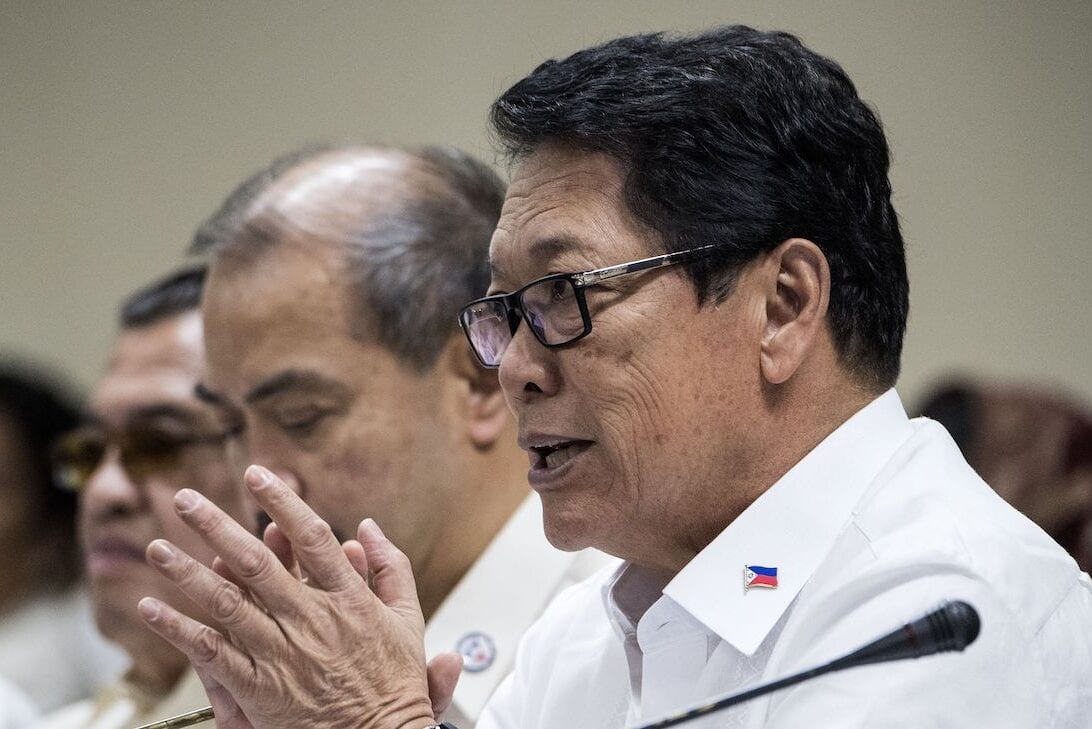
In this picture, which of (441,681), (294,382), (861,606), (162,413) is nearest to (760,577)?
(861,606)

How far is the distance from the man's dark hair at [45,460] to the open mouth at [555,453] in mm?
3091

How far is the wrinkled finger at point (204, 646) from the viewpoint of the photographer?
159 cm

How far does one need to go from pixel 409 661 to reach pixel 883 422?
0.60 m

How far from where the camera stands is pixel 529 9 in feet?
15.0

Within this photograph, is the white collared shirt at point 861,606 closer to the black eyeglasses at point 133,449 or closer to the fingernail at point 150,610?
the fingernail at point 150,610

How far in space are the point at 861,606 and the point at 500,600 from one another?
3.65 feet

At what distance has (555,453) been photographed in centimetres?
181

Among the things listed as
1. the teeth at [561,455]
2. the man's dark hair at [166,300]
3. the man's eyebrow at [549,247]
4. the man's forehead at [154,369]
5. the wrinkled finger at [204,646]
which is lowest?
the man's forehead at [154,369]

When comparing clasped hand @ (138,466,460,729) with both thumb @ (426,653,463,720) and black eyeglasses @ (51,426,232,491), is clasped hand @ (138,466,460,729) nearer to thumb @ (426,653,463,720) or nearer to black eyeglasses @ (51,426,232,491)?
thumb @ (426,653,463,720)

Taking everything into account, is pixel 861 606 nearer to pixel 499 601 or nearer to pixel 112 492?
pixel 499 601

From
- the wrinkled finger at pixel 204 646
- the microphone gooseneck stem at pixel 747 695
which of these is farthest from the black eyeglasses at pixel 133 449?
the microphone gooseneck stem at pixel 747 695

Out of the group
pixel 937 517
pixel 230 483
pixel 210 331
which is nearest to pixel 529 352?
pixel 937 517

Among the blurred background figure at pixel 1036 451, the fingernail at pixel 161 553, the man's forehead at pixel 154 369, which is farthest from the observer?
the man's forehead at pixel 154 369

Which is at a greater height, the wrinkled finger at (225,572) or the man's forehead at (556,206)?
the man's forehead at (556,206)
